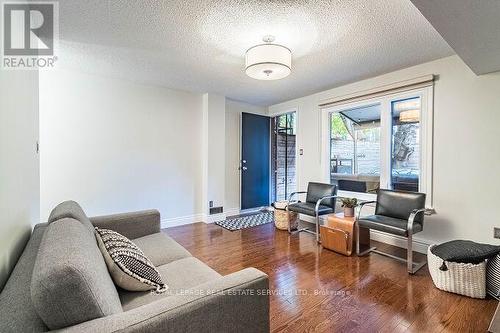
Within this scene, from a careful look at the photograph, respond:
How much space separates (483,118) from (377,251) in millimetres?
1816

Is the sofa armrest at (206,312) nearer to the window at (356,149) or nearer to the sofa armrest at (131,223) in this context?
the sofa armrest at (131,223)

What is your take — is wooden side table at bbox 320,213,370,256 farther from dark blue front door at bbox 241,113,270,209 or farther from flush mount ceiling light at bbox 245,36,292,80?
dark blue front door at bbox 241,113,270,209

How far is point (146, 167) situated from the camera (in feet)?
12.6

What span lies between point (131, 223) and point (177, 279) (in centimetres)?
90

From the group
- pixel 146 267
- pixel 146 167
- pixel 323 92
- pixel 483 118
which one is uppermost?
pixel 323 92

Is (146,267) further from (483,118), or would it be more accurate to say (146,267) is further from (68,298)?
(483,118)

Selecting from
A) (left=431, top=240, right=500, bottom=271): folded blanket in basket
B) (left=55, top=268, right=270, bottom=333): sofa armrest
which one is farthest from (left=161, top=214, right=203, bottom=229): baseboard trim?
(left=431, top=240, right=500, bottom=271): folded blanket in basket

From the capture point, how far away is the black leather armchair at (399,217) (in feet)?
8.05

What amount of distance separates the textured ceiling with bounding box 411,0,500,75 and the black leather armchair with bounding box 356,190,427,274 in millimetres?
1468

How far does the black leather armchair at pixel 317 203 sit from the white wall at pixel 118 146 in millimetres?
1875

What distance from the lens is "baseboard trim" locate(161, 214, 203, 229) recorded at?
13.2ft

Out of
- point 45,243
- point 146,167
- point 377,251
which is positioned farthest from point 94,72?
point 377,251

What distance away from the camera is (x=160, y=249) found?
1.84m

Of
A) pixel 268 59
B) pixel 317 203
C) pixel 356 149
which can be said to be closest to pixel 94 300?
pixel 268 59
